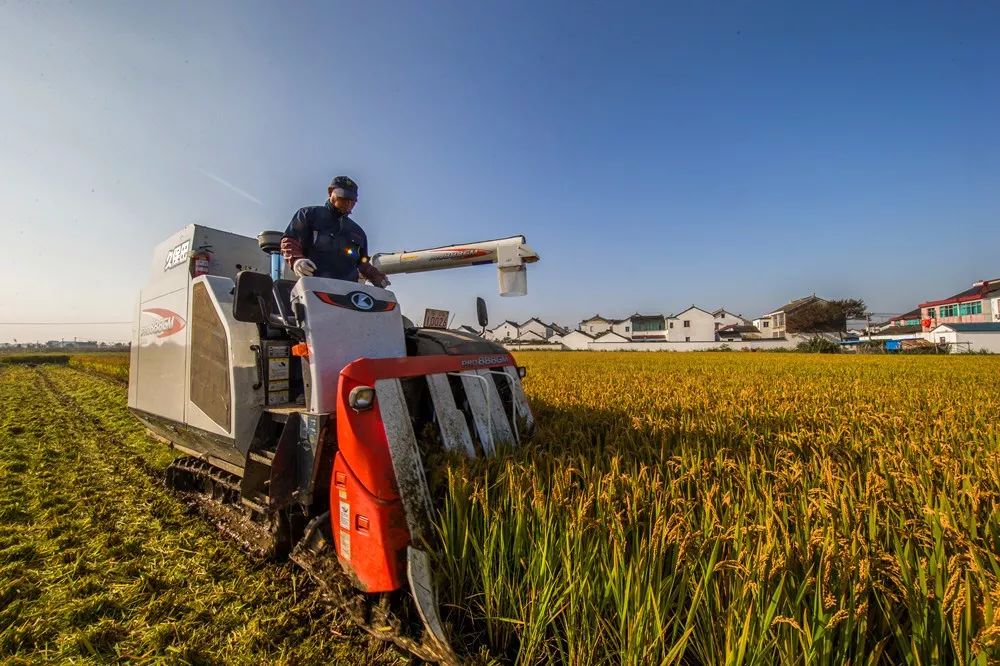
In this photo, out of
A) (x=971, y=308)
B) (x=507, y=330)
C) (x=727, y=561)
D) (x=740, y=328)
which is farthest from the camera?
(x=507, y=330)

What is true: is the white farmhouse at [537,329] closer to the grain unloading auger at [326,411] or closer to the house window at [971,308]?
the house window at [971,308]

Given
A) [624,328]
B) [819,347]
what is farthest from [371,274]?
[624,328]

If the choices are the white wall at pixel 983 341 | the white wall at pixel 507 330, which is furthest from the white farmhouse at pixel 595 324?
the white wall at pixel 983 341

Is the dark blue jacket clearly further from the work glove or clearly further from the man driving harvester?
the work glove

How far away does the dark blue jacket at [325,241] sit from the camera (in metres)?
3.49

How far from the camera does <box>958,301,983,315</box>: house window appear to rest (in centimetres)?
5284

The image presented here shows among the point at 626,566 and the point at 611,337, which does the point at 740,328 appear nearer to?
the point at 611,337

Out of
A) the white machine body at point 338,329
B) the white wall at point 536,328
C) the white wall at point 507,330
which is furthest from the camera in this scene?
the white wall at point 536,328

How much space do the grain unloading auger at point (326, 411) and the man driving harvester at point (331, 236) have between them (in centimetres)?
22

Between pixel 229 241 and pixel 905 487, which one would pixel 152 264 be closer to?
pixel 229 241

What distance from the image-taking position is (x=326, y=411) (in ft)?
8.59

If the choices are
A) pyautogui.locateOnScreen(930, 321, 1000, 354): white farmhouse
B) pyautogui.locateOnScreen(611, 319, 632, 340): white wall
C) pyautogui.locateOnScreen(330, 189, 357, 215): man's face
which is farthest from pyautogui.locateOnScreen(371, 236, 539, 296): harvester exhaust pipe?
pyautogui.locateOnScreen(611, 319, 632, 340): white wall

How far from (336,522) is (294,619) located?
60cm

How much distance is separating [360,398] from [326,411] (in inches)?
16.3
